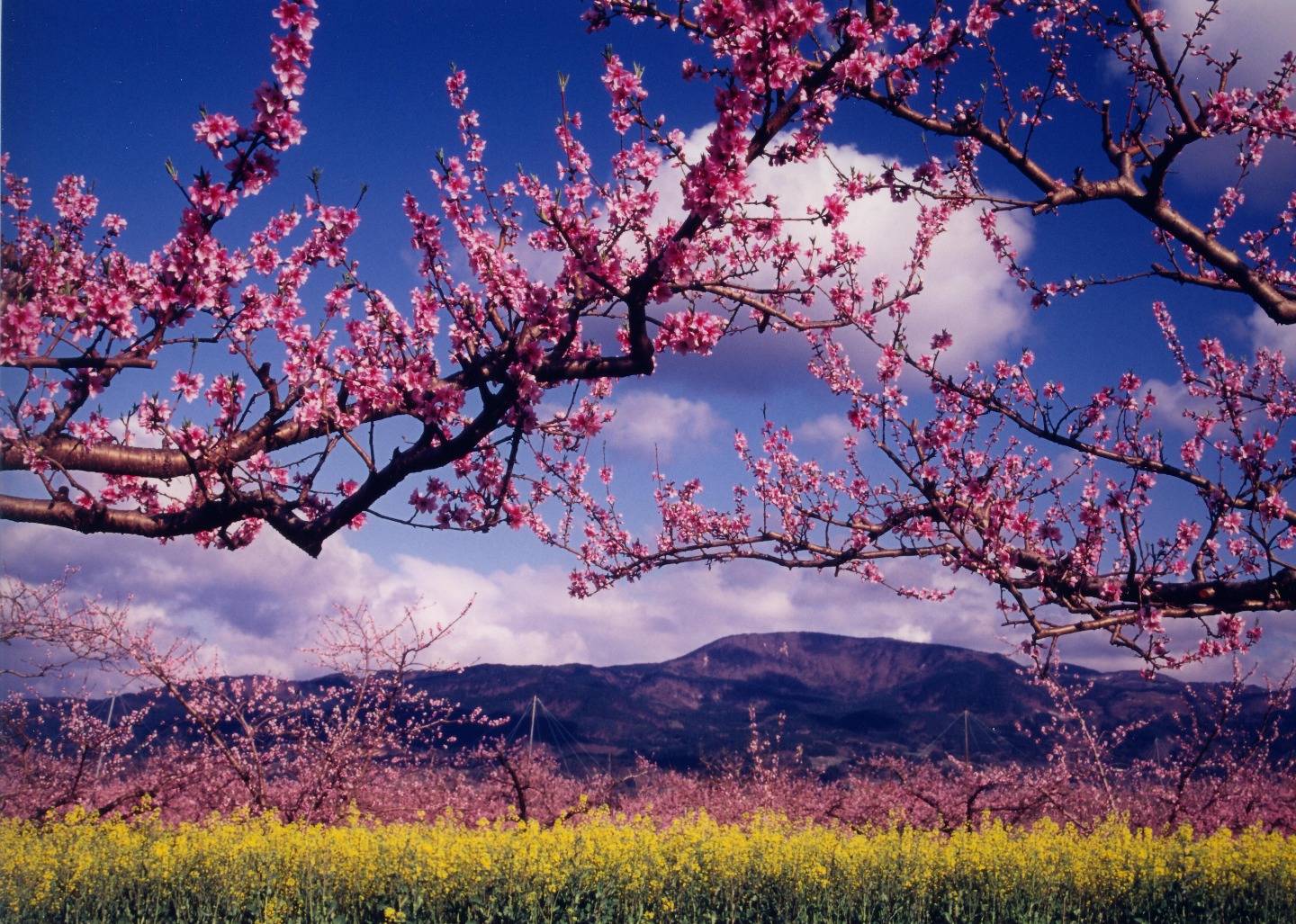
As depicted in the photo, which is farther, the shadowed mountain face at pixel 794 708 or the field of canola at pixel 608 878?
the shadowed mountain face at pixel 794 708

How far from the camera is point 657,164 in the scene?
578cm

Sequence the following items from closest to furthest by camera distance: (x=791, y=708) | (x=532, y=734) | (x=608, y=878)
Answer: (x=608, y=878), (x=532, y=734), (x=791, y=708)

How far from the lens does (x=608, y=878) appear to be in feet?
25.5

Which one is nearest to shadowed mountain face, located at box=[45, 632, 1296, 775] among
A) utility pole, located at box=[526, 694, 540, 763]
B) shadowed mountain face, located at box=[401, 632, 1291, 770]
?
shadowed mountain face, located at box=[401, 632, 1291, 770]

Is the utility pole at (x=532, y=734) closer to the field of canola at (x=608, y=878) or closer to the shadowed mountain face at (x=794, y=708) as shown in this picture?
the field of canola at (x=608, y=878)

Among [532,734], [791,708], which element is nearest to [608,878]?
[532,734]

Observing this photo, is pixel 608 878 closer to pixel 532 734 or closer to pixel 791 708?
pixel 532 734

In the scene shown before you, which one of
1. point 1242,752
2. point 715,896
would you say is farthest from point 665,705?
point 715,896

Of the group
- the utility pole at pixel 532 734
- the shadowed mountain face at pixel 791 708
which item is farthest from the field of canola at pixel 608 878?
the shadowed mountain face at pixel 791 708

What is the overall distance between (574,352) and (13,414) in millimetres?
3475

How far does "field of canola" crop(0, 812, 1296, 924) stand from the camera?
289 inches

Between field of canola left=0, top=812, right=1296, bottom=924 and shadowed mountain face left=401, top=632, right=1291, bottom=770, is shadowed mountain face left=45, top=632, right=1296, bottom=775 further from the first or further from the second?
field of canola left=0, top=812, right=1296, bottom=924

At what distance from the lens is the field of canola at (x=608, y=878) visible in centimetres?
735

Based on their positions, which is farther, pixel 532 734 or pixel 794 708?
pixel 794 708
